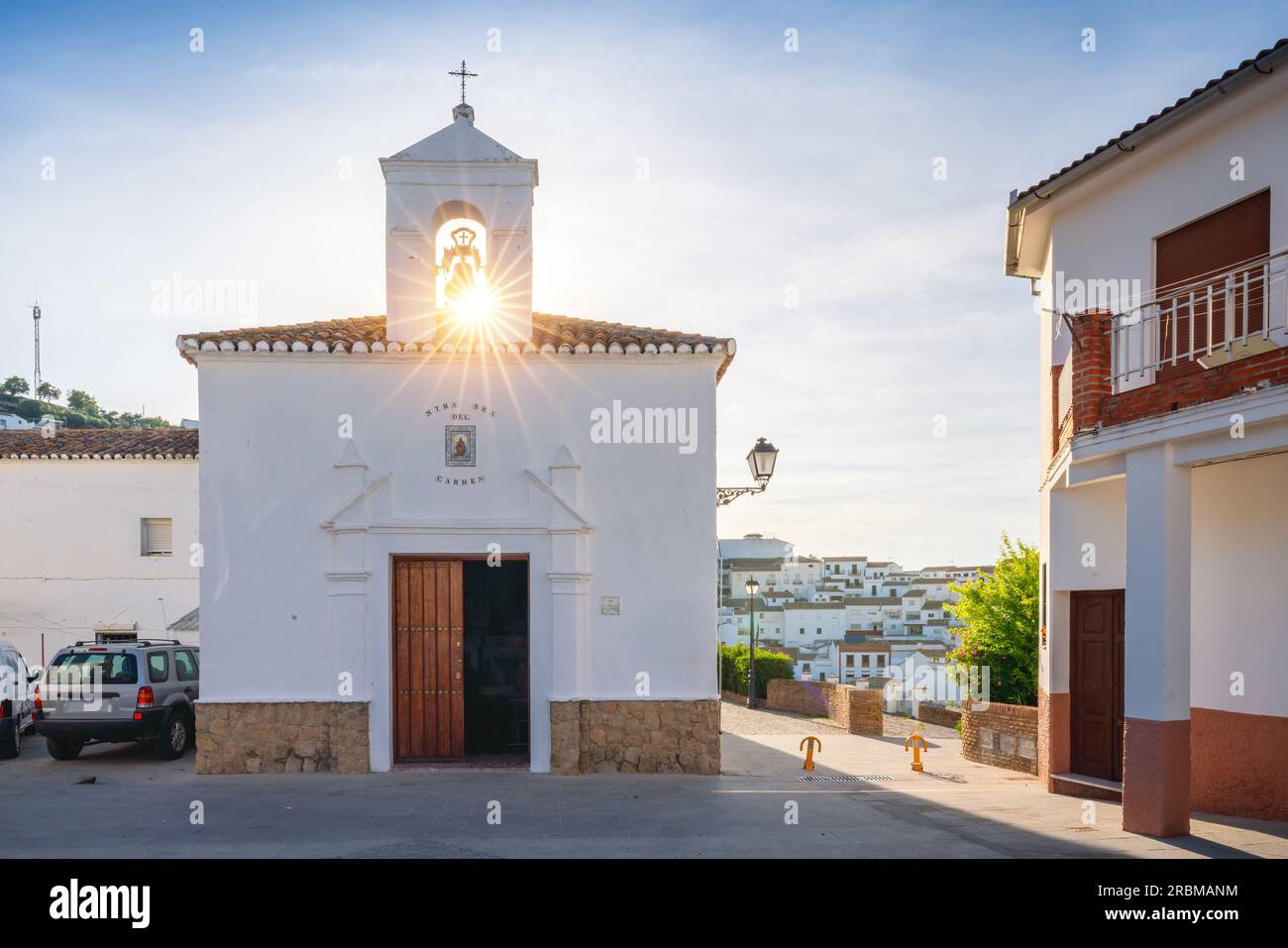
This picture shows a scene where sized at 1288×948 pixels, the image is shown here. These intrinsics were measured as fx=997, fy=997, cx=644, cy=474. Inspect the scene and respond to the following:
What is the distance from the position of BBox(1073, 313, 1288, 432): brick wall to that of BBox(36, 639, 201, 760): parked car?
11.1m

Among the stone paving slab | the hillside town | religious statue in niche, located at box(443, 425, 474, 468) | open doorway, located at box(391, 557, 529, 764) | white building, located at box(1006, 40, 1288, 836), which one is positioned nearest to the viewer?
the stone paving slab

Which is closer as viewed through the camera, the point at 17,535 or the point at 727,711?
the point at 17,535

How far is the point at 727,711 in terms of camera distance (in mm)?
23531

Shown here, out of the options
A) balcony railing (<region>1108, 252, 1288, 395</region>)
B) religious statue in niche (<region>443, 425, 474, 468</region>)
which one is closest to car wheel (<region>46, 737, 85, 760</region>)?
religious statue in niche (<region>443, 425, 474, 468</region>)

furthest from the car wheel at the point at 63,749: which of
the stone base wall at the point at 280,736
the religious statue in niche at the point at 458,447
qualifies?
the religious statue in niche at the point at 458,447

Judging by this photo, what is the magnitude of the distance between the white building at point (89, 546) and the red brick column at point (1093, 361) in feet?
60.1

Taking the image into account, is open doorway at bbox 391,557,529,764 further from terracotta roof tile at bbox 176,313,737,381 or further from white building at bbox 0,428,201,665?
white building at bbox 0,428,201,665

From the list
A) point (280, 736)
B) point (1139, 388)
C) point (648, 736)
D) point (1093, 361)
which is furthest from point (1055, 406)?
point (280, 736)

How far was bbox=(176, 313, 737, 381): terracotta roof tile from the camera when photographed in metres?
11.8

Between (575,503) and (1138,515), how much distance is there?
6.02 metres

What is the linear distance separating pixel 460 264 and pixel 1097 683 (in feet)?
30.2
